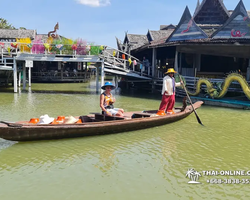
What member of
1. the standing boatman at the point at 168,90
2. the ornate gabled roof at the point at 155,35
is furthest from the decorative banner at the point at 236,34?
the ornate gabled roof at the point at 155,35

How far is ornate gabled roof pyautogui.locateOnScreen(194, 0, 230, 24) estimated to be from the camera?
61.3 feet

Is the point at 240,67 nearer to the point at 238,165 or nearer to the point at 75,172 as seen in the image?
the point at 238,165

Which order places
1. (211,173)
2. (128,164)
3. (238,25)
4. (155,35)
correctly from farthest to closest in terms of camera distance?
1. (155,35)
2. (238,25)
3. (128,164)
4. (211,173)

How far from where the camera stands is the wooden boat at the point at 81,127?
5829 mm

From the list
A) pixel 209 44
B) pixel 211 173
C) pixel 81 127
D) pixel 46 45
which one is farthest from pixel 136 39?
pixel 211 173

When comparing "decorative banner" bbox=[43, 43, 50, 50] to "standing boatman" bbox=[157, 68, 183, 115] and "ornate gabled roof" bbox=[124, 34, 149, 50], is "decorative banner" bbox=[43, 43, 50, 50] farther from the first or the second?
"ornate gabled roof" bbox=[124, 34, 149, 50]

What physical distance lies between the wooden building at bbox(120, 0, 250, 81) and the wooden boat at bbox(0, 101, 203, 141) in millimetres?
7470

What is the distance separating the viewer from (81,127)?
255 inches

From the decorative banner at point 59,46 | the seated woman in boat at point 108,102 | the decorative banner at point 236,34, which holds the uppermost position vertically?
the decorative banner at point 236,34

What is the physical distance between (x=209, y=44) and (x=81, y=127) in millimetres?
9905

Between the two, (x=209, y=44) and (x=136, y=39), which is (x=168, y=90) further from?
(x=136, y=39)

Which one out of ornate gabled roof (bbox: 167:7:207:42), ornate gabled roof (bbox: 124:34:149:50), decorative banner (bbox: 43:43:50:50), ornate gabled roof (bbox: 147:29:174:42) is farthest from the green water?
ornate gabled roof (bbox: 124:34:149:50)

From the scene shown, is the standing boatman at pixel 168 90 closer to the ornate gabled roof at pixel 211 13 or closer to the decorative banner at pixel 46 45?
the decorative banner at pixel 46 45

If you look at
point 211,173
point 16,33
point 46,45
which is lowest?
point 211,173
